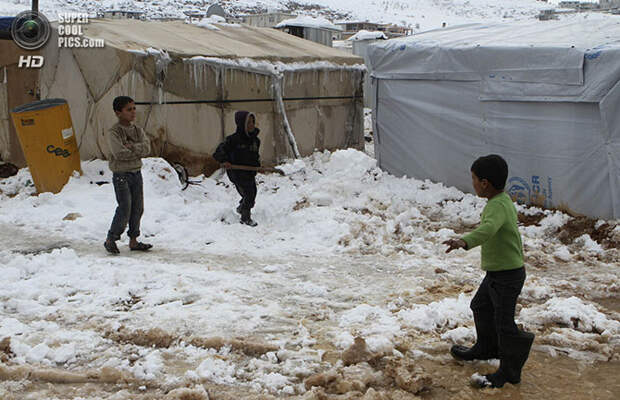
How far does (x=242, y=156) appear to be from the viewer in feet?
23.8

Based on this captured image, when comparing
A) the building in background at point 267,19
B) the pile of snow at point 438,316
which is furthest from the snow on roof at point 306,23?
the pile of snow at point 438,316

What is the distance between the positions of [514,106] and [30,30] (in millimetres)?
7250

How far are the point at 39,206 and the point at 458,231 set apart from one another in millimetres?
5209

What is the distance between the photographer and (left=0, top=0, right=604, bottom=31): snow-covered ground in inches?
1732

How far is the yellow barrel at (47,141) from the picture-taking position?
Answer: 7980 mm

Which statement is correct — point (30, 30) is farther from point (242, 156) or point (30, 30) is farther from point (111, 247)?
point (111, 247)

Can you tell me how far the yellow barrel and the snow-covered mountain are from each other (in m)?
33.5

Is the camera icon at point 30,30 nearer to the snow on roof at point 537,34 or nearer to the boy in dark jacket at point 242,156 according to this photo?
the boy in dark jacket at point 242,156

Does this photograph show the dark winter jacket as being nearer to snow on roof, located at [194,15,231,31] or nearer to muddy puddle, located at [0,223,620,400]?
muddy puddle, located at [0,223,620,400]

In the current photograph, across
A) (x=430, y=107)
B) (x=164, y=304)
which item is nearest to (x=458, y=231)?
(x=430, y=107)

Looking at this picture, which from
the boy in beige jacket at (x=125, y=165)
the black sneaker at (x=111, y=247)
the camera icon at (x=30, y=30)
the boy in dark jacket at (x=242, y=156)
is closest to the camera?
the boy in beige jacket at (x=125, y=165)

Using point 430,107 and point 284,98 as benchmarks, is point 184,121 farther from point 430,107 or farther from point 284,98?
point 430,107

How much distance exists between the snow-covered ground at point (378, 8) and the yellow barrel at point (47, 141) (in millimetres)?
33697

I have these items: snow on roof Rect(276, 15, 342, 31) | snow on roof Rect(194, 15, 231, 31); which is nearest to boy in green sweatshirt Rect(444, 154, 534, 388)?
snow on roof Rect(194, 15, 231, 31)
